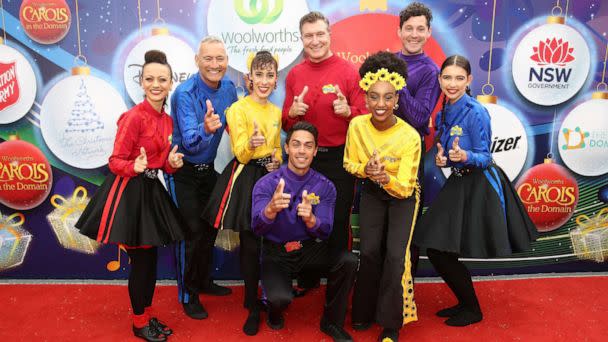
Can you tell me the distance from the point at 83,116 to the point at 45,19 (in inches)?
31.2

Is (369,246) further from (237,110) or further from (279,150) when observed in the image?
(237,110)

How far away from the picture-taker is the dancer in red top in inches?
101

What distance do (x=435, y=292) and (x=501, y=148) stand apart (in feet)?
4.21

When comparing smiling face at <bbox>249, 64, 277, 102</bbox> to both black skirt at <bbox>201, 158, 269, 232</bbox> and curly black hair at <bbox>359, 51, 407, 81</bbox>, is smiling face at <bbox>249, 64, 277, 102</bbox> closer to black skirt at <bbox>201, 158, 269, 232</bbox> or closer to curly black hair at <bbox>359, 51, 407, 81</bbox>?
black skirt at <bbox>201, 158, 269, 232</bbox>

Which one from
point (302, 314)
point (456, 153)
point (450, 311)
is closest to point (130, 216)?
point (302, 314)

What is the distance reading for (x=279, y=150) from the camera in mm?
3025

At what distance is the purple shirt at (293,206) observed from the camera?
2709 millimetres

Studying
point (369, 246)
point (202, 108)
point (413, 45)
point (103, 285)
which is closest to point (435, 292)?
point (369, 246)

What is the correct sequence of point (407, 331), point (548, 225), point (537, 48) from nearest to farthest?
point (407, 331) < point (537, 48) < point (548, 225)

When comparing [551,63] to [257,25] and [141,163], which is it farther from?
[141,163]

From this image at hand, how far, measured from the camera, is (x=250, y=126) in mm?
2906

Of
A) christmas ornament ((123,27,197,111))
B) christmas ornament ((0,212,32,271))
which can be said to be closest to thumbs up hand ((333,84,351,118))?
christmas ornament ((123,27,197,111))

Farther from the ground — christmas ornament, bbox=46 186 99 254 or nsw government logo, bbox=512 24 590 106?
nsw government logo, bbox=512 24 590 106

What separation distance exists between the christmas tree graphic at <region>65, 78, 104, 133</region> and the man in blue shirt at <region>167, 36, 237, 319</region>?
3.07 ft
